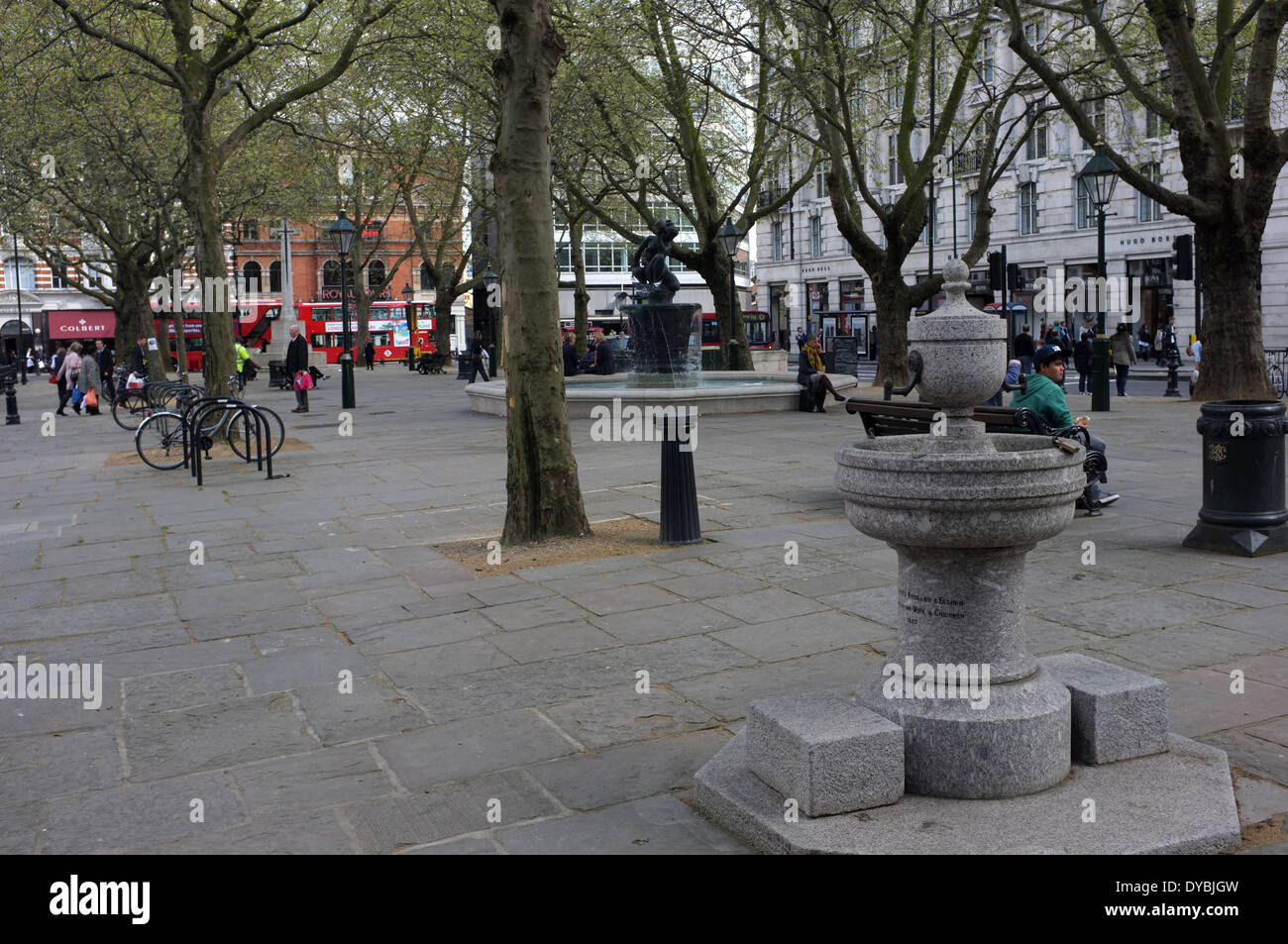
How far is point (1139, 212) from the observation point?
4438 centimetres

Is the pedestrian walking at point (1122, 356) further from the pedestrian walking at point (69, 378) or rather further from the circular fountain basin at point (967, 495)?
the circular fountain basin at point (967, 495)

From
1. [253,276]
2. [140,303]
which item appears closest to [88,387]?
[140,303]

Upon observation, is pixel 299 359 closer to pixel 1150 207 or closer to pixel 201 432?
pixel 201 432

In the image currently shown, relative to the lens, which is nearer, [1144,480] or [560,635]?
[560,635]

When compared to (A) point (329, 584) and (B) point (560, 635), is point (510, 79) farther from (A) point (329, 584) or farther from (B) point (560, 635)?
(B) point (560, 635)

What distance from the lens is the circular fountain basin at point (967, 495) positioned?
382cm

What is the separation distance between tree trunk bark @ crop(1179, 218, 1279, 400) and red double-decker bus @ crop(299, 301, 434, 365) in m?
46.6

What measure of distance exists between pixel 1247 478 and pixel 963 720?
17.2ft

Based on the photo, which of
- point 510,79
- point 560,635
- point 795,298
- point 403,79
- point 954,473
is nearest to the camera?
point 954,473

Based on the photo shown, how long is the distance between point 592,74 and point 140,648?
18276 millimetres

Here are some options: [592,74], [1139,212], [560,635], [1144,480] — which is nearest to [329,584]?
[560,635]

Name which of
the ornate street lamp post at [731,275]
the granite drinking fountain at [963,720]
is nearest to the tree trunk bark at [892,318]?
the ornate street lamp post at [731,275]

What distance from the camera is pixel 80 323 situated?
67312mm

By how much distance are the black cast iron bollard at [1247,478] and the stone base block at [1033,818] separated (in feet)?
14.6
